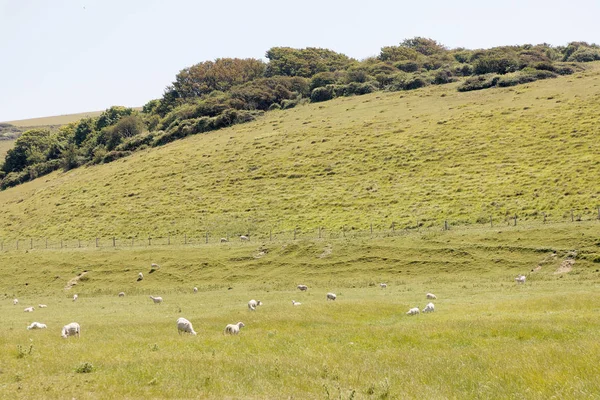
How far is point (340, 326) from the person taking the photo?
77.3 feet

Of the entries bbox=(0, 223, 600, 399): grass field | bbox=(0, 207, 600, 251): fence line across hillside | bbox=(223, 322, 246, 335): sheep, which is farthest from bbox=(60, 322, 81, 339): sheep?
bbox=(0, 207, 600, 251): fence line across hillside

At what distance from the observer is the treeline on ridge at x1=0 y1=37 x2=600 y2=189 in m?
122

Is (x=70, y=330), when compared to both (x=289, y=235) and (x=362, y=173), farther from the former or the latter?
(x=362, y=173)

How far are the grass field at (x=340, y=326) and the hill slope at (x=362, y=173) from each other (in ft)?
46.7

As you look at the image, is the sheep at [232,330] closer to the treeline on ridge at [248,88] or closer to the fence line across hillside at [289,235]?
the fence line across hillside at [289,235]

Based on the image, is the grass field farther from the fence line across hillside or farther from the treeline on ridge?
the treeline on ridge

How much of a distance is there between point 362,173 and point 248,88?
215 ft

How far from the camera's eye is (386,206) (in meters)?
68.4

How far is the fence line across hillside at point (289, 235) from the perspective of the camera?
173 ft

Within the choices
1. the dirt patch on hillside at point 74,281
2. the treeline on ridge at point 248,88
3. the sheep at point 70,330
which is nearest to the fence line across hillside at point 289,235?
the dirt patch on hillside at point 74,281

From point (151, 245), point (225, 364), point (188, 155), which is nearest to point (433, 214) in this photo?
point (151, 245)

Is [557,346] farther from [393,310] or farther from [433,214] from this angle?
[433,214]

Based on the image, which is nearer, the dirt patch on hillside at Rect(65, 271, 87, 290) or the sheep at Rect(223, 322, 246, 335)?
the sheep at Rect(223, 322, 246, 335)

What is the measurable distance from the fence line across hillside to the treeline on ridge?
52.3 metres
